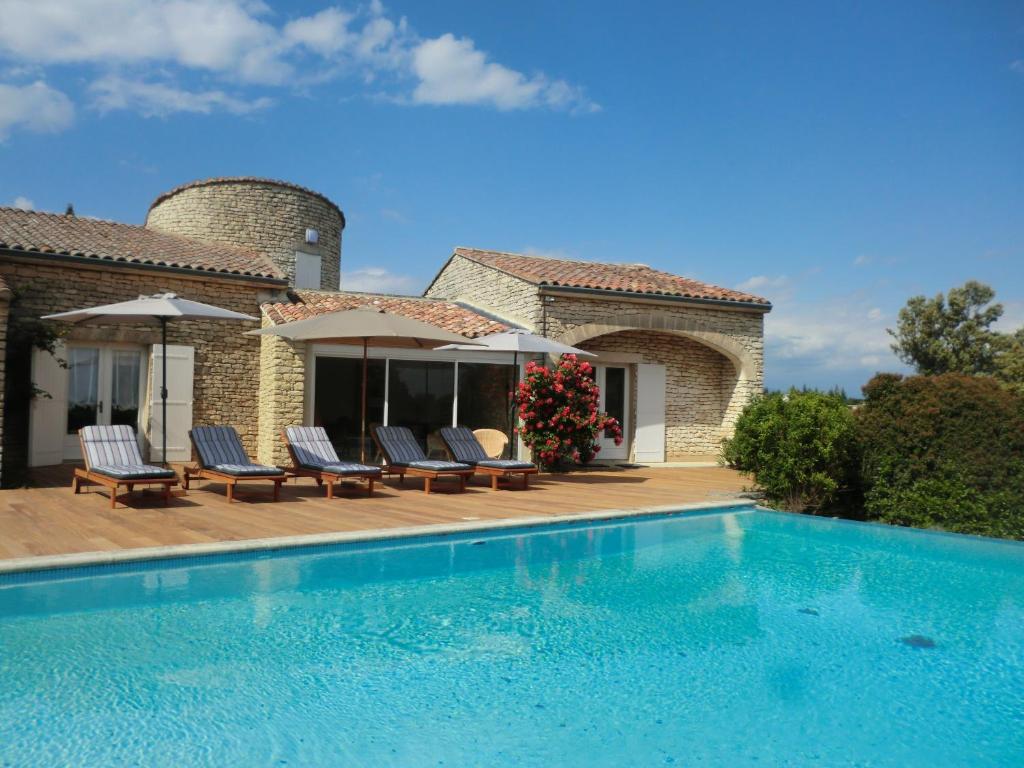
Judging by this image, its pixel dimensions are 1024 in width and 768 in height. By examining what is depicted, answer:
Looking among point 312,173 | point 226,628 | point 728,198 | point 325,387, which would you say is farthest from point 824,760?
point 312,173

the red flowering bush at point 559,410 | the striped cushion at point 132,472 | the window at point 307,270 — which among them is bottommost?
the striped cushion at point 132,472

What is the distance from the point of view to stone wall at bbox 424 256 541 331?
16.0m

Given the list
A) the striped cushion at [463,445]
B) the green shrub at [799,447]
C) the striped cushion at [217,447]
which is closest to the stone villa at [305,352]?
the striped cushion at [463,445]

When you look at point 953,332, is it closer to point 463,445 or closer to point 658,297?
point 658,297

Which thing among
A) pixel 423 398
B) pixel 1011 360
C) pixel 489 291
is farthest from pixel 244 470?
pixel 1011 360

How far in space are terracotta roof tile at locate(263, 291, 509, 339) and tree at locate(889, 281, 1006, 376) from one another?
30031 mm

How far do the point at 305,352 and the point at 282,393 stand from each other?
881 millimetres

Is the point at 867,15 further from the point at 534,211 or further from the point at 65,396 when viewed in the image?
the point at 65,396

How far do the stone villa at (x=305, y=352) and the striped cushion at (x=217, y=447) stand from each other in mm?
2770

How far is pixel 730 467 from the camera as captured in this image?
1700cm

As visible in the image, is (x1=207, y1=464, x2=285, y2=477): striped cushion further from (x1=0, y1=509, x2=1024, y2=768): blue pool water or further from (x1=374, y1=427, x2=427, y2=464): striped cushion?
(x1=0, y1=509, x2=1024, y2=768): blue pool water

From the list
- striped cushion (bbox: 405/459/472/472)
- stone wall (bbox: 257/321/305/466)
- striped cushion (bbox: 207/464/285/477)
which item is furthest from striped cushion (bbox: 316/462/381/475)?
stone wall (bbox: 257/321/305/466)

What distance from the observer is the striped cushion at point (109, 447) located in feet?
30.8

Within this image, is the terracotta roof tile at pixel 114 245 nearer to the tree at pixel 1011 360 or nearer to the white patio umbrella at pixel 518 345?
the white patio umbrella at pixel 518 345
